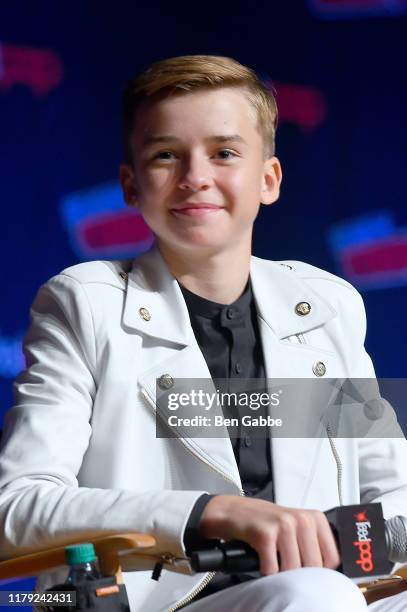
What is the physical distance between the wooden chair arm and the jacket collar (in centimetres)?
44

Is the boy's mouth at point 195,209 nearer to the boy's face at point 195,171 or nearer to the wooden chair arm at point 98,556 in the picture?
the boy's face at point 195,171

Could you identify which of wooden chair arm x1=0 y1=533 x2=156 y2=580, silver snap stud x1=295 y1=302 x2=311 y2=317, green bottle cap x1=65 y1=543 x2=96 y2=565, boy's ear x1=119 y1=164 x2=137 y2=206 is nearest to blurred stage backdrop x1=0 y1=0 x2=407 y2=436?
boy's ear x1=119 y1=164 x2=137 y2=206

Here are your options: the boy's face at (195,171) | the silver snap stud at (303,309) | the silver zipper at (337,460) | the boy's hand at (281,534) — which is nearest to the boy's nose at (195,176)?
the boy's face at (195,171)

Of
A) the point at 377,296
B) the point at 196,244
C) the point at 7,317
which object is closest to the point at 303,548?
the point at 196,244

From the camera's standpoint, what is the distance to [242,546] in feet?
5.21

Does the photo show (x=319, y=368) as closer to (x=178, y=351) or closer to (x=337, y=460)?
(x=337, y=460)

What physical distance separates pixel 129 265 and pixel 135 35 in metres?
1.56

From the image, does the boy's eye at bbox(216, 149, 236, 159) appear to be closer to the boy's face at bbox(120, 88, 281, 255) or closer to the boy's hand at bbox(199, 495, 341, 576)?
the boy's face at bbox(120, 88, 281, 255)

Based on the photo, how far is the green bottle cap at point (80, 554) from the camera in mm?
1591

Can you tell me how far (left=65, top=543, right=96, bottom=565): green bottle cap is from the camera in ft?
5.22

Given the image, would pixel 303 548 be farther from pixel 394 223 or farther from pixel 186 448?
pixel 394 223

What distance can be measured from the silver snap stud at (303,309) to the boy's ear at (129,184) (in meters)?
0.35

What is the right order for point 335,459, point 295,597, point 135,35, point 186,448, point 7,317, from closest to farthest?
point 295,597 → point 186,448 → point 335,459 → point 7,317 → point 135,35

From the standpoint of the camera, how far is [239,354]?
212cm
